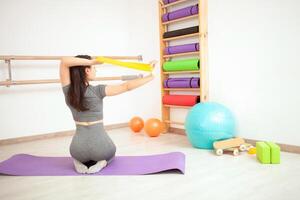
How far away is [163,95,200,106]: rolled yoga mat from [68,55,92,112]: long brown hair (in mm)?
1873

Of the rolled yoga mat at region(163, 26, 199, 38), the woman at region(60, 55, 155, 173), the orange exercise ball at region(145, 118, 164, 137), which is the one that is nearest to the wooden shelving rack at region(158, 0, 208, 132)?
the rolled yoga mat at region(163, 26, 199, 38)

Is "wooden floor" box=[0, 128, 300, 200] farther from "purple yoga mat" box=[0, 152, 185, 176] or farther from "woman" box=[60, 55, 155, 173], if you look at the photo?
"woman" box=[60, 55, 155, 173]

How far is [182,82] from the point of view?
4.35 metres

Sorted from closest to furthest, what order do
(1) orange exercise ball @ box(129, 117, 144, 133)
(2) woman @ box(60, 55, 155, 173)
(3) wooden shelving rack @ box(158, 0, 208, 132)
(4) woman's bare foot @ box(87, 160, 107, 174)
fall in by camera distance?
(2) woman @ box(60, 55, 155, 173), (4) woman's bare foot @ box(87, 160, 107, 174), (3) wooden shelving rack @ box(158, 0, 208, 132), (1) orange exercise ball @ box(129, 117, 144, 133)

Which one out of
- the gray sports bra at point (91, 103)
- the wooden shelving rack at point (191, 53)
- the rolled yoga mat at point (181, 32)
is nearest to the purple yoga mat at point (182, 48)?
the wooden shelving rack at point (191, 53)

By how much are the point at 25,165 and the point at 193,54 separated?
8.75ft

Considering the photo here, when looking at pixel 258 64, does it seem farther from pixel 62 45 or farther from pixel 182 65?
pixel 62 45

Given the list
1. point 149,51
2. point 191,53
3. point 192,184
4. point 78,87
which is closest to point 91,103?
point 78,87

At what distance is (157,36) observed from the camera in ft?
16.6

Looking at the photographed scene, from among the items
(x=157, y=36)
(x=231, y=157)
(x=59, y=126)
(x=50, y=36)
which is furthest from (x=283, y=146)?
(x=50, y=36)

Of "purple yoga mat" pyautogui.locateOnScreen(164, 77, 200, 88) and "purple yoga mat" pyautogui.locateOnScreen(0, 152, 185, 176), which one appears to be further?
"purple yoga mat" pyautogui.locateOnScreen(164, 77, 200, 88)

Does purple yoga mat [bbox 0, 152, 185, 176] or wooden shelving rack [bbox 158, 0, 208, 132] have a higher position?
wooden shelving rack [bbox 158, 0, 208, 132]

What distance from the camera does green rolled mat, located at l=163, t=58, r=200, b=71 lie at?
4.13m

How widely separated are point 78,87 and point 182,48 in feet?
6.90
